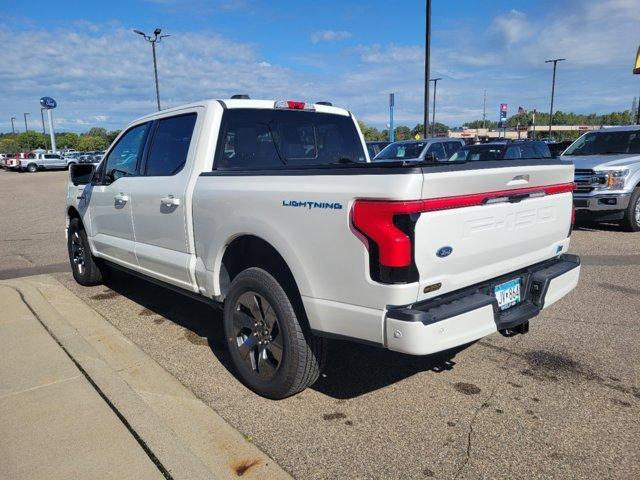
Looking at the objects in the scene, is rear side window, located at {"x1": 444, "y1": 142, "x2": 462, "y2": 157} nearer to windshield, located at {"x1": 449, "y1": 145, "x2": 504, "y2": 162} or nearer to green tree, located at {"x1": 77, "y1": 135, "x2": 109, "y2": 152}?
windshield, located at {"x1": 449, "y1": 145, "x2": 504, "y2": 162}

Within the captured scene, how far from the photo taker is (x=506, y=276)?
126 inches

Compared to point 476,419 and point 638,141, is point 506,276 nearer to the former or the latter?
point 476,419

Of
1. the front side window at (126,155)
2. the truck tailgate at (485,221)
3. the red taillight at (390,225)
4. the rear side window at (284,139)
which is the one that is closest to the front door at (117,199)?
the front side window at (126,155)

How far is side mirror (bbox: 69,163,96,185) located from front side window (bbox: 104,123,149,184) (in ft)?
1.21

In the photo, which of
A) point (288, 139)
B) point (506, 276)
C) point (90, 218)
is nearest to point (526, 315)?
point (506, 276)

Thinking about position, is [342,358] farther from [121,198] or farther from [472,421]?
[121,198]

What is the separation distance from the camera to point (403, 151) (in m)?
15.7

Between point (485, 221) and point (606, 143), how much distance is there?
902 cm

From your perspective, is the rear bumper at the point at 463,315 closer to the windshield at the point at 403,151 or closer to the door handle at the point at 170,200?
the door handle at the point at 170,200

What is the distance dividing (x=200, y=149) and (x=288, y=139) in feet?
2.60

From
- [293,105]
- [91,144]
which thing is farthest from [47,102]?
[293,105]

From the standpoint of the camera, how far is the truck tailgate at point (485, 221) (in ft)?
8.50

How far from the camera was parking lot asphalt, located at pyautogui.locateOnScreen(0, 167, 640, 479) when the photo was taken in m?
2.68

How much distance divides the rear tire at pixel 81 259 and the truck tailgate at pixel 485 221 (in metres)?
4.63
